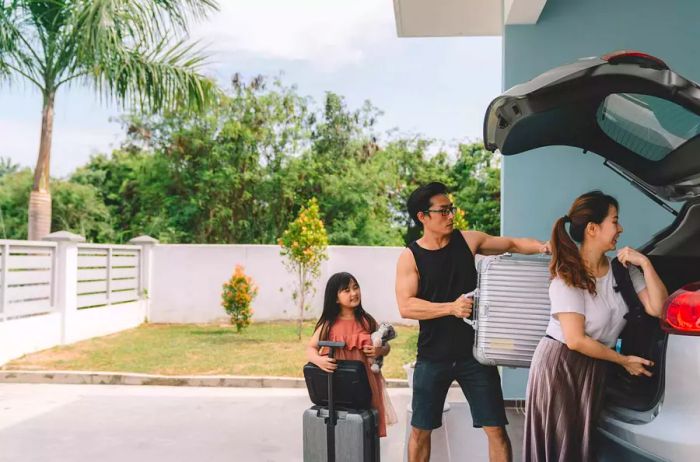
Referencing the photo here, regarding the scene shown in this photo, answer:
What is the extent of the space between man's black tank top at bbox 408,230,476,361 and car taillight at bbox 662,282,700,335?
41.4 inches

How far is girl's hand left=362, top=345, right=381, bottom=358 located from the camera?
316 centimetres

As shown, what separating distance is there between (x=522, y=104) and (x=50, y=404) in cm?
552

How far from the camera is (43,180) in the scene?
38.8 feet

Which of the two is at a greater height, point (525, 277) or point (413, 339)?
point (525, 277)

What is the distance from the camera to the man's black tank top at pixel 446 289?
305cm

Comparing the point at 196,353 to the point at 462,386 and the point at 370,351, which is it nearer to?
the point at 370,351

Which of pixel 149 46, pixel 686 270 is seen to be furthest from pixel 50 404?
pixel 149 46

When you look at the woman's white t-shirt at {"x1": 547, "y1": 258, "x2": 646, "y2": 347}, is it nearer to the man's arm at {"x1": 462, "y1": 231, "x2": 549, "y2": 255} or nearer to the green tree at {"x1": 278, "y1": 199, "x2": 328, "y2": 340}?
the man's arm at {"x1": 462, "y1": 231, "x2": 549, "y2": 255}

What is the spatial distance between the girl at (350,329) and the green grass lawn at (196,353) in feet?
16.7

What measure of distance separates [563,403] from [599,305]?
0.34 m

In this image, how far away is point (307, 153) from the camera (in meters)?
16.6

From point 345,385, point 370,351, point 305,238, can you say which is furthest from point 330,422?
point 305,238

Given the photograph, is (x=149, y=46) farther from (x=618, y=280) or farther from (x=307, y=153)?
(x=618, y=280)

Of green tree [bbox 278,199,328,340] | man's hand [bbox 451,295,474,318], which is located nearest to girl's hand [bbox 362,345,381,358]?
man's hand [bbox 451,295,474,318]
